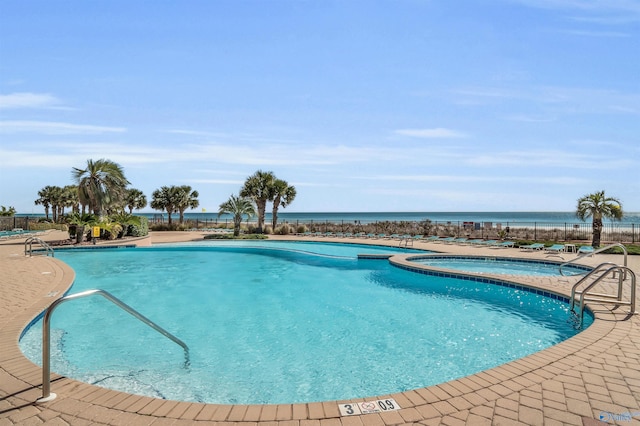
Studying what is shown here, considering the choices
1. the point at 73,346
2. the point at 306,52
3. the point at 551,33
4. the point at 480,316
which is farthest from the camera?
the point at 306,52

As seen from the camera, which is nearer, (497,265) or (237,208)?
(497,265)

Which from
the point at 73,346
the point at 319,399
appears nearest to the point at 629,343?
the point at 319,399

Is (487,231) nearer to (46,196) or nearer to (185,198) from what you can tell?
(185,198)

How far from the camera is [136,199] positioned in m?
41.9

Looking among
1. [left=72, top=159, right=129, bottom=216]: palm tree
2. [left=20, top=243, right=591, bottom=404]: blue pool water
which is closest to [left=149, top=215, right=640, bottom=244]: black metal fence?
[left=72, top=159, right=129, bottom=216]: palm tree

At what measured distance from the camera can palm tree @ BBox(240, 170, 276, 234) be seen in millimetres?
28586

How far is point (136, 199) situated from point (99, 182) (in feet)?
63.5

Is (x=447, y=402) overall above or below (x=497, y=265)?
above

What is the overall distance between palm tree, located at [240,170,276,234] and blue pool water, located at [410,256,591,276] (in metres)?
16.8

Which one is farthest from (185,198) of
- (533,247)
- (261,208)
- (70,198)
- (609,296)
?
(609,296)

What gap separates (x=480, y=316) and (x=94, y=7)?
12.8 m

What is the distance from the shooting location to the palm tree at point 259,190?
93.8 feet

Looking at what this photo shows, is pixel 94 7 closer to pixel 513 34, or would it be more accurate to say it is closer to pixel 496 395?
pixel 513 34

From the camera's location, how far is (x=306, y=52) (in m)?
13.0
